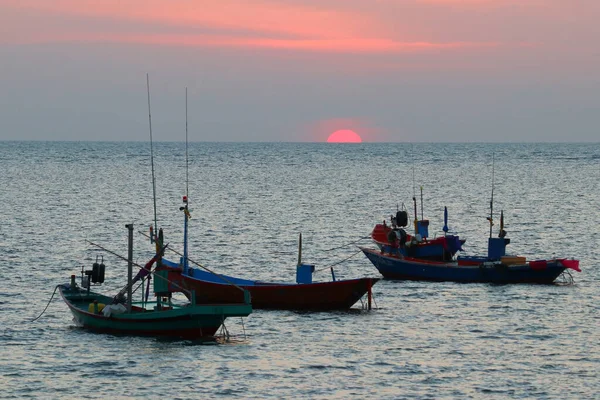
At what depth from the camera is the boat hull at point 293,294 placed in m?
42.2

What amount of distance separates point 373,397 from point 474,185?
119818mm

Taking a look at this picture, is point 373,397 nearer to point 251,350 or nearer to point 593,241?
point 251,350

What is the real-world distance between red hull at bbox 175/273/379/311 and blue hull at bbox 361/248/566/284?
9045 mm

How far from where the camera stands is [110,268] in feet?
177

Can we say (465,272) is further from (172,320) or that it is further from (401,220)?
(172,320)

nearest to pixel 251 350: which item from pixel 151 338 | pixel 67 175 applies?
pixel 151 338

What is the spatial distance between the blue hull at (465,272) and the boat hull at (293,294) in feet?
29.4

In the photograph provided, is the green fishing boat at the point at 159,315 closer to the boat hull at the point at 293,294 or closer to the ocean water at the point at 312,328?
the ocean water at the point at 312,328

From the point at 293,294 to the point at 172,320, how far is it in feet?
25.0

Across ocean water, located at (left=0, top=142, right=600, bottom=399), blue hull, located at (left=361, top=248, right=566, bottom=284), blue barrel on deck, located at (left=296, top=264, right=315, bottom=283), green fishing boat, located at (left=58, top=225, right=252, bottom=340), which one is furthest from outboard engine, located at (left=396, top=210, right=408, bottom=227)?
green fishing boat, located at (left=58, top=225, right=252, bottom=340)

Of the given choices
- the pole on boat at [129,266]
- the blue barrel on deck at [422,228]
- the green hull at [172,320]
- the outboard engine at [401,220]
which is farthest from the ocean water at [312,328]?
the blue barrel on deck at [422,228]

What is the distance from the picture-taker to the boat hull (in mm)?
42219

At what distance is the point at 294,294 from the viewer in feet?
139

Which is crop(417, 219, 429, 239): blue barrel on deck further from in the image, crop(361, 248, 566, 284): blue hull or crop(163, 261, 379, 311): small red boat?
A: crop(163, 261, 379, 311): small red boat
